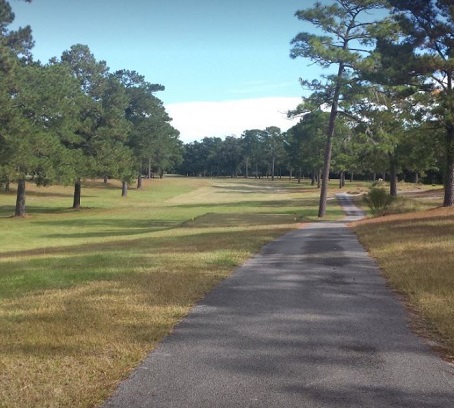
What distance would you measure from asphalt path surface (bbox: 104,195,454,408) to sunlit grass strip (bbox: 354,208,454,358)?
38 cm

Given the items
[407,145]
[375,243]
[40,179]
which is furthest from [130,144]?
[375,243]

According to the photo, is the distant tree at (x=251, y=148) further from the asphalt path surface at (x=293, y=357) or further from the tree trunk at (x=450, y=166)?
the asphalt path surface at (x=293, y=357)

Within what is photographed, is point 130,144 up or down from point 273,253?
up

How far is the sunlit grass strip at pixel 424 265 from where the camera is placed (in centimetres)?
688

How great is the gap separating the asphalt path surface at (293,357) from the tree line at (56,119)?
65.9 feet

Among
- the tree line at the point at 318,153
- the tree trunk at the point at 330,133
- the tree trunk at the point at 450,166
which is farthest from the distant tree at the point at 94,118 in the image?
the tree trunk at the point at 450,166

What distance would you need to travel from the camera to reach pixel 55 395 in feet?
13.8

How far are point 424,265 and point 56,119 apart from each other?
3704cm

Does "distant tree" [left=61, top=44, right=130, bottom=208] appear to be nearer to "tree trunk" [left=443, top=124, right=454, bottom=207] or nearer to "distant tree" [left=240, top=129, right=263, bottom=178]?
"tree trunk" [left=443, top=124, right=454, bottom=207]

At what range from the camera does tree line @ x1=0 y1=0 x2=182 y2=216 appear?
32125mm

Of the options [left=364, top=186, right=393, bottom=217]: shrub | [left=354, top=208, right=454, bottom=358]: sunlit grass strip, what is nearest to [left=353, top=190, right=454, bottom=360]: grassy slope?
[left=354, top=208, right=454, bottom=358]: sunlit grass strip

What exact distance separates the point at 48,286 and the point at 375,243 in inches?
399

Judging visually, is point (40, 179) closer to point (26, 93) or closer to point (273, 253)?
point (26, 93)

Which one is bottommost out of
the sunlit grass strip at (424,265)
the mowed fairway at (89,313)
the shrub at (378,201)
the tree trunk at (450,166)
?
the mowed fairway at (89,313)
